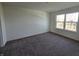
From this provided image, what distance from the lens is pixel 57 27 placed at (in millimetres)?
6840

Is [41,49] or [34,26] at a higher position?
[34,26]

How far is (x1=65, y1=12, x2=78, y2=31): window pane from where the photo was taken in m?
4.81

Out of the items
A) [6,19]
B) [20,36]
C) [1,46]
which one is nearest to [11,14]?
[6,19]

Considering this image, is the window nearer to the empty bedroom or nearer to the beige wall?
the empty bedroom

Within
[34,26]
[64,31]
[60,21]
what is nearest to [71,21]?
[64,31]

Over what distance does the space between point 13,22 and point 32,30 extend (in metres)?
1.85

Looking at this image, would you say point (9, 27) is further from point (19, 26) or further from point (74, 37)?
point (74, 37)

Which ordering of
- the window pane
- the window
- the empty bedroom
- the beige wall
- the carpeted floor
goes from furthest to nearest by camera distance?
1. the window
2. the window pane
3. the beige wall
4. the empty bedroom
5. the carpeted floor

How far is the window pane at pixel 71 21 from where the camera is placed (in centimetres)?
481

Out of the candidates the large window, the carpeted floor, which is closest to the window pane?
the large window

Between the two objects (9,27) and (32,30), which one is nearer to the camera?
(9,27)

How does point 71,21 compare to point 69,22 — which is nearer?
point 71,21

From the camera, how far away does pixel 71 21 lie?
16.9 ft

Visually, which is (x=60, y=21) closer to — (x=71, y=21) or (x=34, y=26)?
(x=71, y=21)
